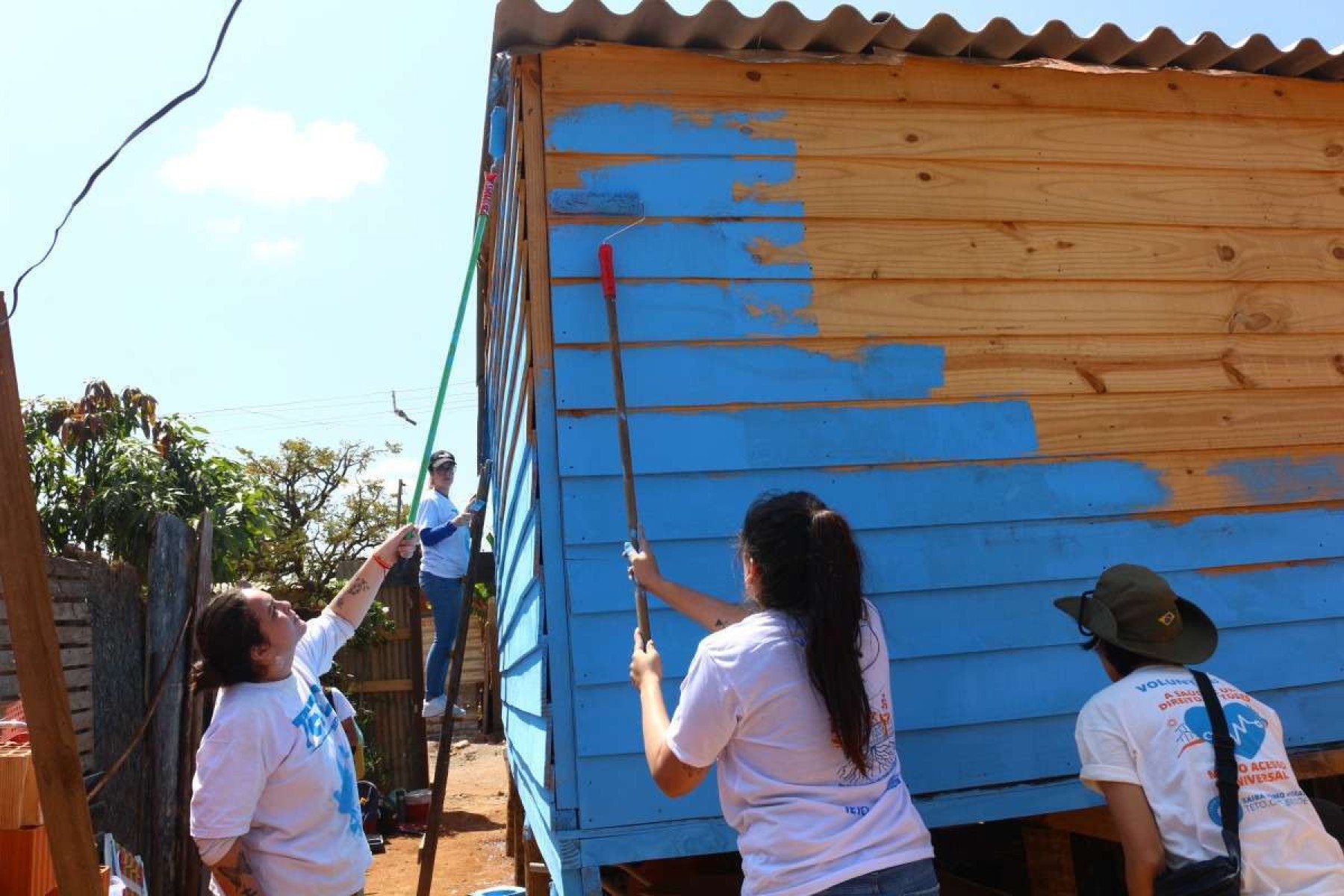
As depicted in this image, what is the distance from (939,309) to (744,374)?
79 cm

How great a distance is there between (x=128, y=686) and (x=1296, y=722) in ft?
17.2

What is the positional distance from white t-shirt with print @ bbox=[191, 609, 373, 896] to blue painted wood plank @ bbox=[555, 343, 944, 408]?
122 cm

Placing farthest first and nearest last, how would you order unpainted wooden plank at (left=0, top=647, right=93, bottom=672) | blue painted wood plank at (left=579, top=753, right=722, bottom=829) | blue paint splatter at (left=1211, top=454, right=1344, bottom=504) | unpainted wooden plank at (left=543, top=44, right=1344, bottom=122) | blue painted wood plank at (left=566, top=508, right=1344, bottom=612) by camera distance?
1. unpainted wooden plank at (left=0, top=647, right=93, bottom=672)
2. blue paint splatter at (left=1211, top=454, right=1344, bottom=504)
3. unpainted wooden plank at (left=543, top=44, right=1344, bottom=122)
4. blue painted wood plank at (left=566, top=508, right=1344, bottom=612)
5. blue painted wood plank at (left=579, top=753, right=722, bottom=829)

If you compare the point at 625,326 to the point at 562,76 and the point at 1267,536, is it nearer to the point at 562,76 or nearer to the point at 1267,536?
the point at 562,76

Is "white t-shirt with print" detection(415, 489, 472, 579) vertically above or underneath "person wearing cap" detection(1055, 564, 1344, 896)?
above

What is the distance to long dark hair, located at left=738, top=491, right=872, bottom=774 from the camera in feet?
6.63

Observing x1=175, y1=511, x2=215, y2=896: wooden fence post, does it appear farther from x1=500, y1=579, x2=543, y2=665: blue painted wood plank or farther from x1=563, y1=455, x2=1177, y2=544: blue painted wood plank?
x1=563, y1=455, x2=1177, y2=544: blue painted wood plank

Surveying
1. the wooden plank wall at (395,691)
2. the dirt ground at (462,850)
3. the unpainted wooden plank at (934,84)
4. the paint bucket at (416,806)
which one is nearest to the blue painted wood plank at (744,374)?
the unpainted wooden plank at (934,84)

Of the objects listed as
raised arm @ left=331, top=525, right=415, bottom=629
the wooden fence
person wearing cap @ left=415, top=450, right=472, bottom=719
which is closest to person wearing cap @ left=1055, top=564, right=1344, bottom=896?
raised arm @ left=331, top=525, right=415, bottom=629

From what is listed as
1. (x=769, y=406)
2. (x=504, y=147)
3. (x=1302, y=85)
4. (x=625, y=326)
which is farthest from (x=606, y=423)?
(x=1302, y=85)

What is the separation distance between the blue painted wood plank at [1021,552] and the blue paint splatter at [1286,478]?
6 centimetres

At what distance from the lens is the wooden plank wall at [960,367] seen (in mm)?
3270

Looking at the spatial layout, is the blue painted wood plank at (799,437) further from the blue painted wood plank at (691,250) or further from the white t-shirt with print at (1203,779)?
the white t-shirt with print at (1203,779)

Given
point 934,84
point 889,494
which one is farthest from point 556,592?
point 934,84
